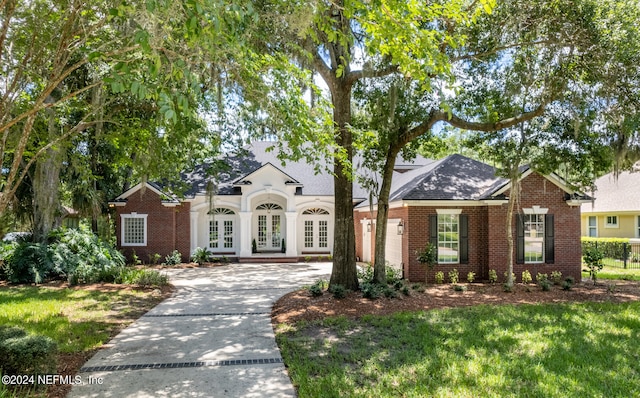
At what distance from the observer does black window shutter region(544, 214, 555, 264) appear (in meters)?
14.1

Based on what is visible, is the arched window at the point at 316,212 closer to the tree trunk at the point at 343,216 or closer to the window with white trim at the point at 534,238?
the window with white trim at the point at 534,238

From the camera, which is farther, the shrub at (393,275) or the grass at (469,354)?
the shrub at (393,275)

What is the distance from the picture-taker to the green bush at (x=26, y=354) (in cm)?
488

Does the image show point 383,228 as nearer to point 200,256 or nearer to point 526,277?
point 526,277

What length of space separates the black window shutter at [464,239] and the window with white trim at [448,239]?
0.43ft

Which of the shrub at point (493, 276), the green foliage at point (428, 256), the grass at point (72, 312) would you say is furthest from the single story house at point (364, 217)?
the grass at point (72, 312)

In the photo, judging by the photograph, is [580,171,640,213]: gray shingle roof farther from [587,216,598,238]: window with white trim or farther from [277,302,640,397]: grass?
[277,302,640,397]: grass

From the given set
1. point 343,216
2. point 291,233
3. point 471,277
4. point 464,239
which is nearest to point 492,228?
point 464,239

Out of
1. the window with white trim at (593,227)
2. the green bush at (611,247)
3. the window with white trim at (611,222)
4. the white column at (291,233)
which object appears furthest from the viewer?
the window with white trim at (593,227)

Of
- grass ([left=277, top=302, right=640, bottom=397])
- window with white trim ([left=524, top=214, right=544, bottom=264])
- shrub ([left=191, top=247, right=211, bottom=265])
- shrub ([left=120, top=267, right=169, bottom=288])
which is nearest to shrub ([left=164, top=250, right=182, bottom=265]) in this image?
shrub ([left=191, top=247, right=211, bottom=265])

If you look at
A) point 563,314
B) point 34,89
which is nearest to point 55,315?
point 34,89

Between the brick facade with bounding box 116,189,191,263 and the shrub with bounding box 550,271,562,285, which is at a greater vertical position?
the brick facade with bounding box 116,189,191,263

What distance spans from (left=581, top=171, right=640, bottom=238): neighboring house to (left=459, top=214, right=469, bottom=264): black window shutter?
12439mm

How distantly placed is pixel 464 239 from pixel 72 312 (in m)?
11.8
